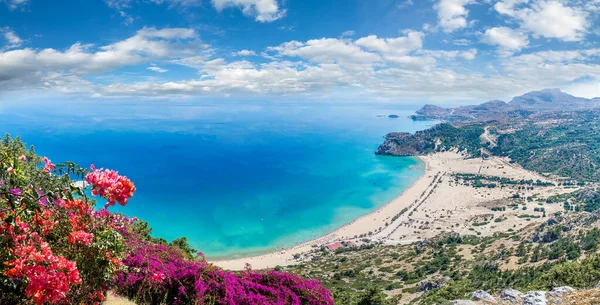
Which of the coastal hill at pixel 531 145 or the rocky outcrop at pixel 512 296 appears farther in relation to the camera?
the coastal hill at pixel 531 145

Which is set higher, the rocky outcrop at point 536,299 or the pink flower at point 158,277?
the pink flower at point 158,277

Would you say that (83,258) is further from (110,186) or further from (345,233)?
(345,233)

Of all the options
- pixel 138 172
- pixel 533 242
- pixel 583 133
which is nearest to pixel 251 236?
pixel 533 242

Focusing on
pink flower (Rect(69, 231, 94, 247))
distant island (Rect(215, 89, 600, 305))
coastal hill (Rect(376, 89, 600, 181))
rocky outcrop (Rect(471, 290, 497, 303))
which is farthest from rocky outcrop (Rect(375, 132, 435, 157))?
pink flower (Rect(69, 231, 94, 247))

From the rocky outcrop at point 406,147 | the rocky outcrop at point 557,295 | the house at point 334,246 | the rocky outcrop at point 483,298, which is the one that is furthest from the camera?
the rocky outcrop at point 406,147

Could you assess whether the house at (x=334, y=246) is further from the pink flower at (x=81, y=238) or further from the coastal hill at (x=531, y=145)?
the coastal hill at (x=531, y=145)

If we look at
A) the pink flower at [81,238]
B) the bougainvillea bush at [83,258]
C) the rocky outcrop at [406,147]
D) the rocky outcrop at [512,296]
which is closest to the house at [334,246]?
the rocky outcrop at [512,296]

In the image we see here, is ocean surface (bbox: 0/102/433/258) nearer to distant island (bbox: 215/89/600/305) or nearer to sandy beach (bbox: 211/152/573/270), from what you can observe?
sandy beach (bbox: 211/152/573/270)

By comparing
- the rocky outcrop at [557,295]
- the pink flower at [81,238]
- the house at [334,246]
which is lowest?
the house at [334,246]
